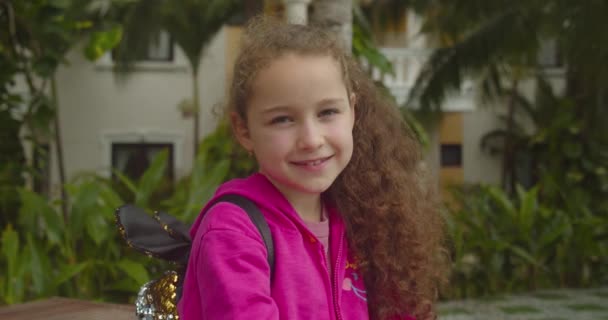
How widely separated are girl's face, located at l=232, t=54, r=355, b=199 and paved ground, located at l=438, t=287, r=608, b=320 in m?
4.65

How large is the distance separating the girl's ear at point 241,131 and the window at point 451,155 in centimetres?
1266

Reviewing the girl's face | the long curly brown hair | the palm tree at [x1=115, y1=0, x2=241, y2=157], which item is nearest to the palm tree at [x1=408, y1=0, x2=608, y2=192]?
the palm tree at [x1=115, y1=0, x2=241, y2=157]

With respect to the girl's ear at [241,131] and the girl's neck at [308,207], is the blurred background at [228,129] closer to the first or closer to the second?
the girl's ear at [241,131]

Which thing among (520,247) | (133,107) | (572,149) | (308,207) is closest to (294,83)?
(308,207)

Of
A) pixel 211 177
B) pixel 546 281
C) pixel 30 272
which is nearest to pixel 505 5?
pixel 546 281

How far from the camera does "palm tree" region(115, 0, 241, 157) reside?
9.70 metres

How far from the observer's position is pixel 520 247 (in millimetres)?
6867

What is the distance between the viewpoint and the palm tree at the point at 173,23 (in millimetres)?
9703

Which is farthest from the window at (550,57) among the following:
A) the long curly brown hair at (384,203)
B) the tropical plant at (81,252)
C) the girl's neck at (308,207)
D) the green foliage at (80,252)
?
the girl's neck at (308,207)

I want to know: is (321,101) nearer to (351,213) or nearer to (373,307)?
(351,213)

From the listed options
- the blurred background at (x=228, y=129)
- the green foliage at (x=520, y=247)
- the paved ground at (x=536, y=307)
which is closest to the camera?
the blurred background at (x=228, y=129)

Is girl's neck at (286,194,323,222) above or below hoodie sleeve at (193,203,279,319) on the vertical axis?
above

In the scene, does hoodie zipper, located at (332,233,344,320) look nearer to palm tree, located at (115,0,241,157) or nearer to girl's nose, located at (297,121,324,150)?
girl's nose, located at (297,121,324,150)

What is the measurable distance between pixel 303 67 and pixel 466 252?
5.77 m
